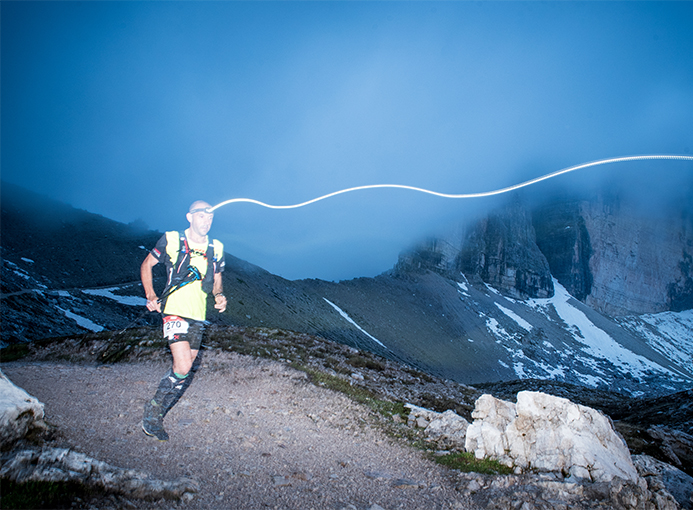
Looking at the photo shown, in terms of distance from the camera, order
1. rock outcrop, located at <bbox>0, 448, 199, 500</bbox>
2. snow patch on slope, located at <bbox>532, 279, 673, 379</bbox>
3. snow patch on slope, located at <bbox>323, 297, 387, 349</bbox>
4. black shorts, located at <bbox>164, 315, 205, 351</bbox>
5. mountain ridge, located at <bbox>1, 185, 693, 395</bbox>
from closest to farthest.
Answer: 1. rock outcrop, located at <bbox>0, 448, 199, 500</bbox>
2. black shorts, located at <bbox>164, 315, 205, 351</bbox>
3. mountain ridge, located at <bbox>1, 185, 693, 395</bbox>
4. snow patch on slope, located at <bbox>323, 297, 387, 349</bbox>
5. snow patch on slope, located at <bbox>532, 279, 673, 379</bbox>

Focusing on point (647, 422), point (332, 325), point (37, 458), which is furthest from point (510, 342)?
point (37, 458)

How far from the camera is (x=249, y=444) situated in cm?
617

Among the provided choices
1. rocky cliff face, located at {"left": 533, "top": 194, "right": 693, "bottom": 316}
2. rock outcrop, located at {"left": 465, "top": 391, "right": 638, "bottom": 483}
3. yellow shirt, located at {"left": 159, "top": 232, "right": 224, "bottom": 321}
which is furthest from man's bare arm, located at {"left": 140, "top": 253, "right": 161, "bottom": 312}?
rocky cliff face, located at {"left": 533, "top": 194, "right": 693, "bottom": 316}

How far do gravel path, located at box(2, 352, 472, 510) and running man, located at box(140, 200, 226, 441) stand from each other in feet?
2.21

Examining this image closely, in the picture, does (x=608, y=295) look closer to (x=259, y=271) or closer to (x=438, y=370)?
(x=438, y=370)

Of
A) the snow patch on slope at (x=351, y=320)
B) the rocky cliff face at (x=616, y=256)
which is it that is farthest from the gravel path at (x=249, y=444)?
the rocky cliff face at (x=616, y=256)

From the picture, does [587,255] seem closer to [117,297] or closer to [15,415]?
[117,297]

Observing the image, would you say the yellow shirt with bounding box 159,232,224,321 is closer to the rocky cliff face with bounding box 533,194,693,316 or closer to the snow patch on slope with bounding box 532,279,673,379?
the snow patch on slope with bounding box 532,279,673,379

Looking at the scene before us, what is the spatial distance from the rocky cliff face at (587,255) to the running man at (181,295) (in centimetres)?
15465

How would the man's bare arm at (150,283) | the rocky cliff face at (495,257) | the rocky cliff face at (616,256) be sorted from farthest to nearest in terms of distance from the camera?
the rocky cliff face at (616,256) < the rocky cliff face at (495,257) < the man's bare arm at (150,283)

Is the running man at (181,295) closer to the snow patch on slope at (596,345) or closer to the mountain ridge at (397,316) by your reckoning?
Result: the mountain ridge at (397,316)

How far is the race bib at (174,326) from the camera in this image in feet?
19.1

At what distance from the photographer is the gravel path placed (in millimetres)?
4672

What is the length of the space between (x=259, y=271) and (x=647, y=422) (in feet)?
211
